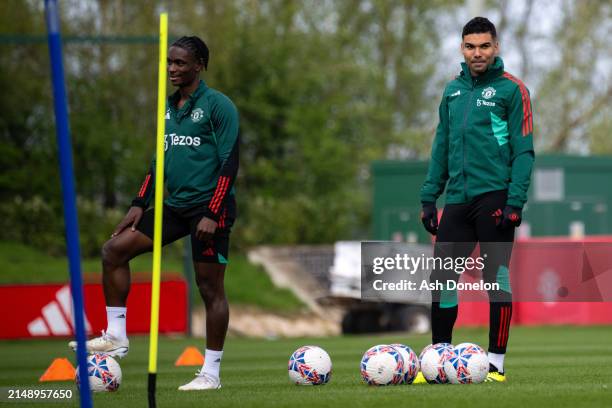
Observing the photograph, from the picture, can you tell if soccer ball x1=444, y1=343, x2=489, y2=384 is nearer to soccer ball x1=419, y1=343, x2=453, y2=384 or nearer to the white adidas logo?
soccer ball x1=419, y1=343, x2=453, y2=384

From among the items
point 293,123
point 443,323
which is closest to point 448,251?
point 443,323

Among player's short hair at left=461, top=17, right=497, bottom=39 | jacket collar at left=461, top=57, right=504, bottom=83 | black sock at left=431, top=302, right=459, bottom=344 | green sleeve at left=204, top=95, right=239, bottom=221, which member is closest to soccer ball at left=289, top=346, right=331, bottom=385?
black sock at left=431, top=302, right=459, bottom=344

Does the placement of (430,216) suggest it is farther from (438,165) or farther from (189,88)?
(189,88)

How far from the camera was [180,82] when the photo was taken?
26.7 feet

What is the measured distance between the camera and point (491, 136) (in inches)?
315

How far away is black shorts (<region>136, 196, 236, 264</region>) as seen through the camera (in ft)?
26.6

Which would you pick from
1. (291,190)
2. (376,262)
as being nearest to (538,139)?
(291,190)

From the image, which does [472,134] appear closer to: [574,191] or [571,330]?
[571,330]

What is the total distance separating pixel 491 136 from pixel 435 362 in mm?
1490

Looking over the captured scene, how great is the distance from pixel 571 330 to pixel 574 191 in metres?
10.4

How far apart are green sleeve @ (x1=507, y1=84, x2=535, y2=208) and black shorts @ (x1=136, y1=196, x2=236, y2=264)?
1.82 meters

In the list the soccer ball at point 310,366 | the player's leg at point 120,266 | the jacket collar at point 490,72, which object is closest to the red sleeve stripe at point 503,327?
the soccer ball at point 310,366

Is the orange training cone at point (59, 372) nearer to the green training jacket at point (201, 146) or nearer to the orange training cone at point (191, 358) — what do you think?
the green training jacket at point (201, 146)

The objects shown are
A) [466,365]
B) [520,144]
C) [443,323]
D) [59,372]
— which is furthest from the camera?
[59,372]
